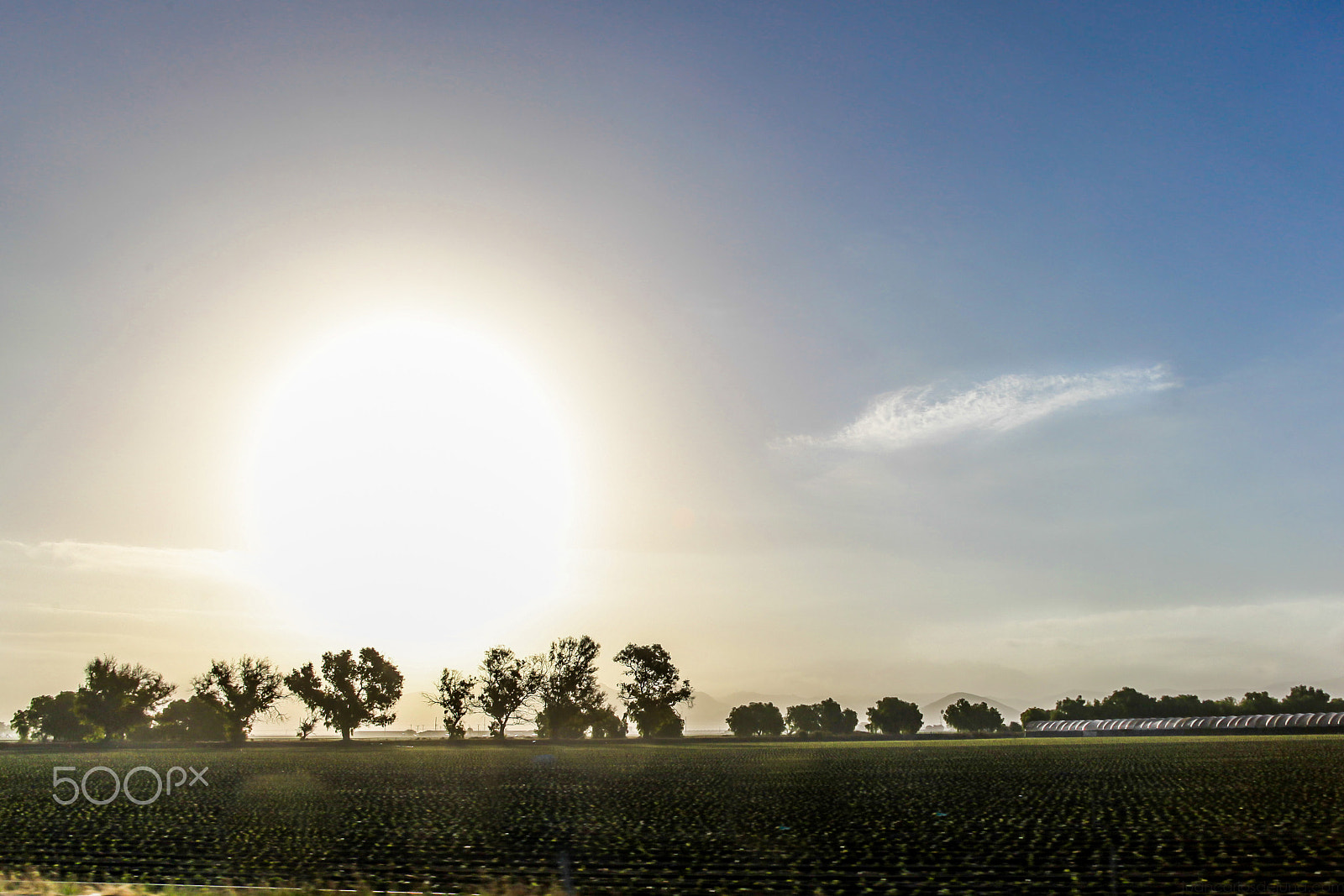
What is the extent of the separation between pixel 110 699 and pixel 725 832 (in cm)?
19739

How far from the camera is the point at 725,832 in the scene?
115ft

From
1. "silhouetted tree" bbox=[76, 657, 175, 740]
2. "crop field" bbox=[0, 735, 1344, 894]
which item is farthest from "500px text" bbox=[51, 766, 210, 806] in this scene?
"silhouetted tree" bbox=[76, 657, 175, 740]

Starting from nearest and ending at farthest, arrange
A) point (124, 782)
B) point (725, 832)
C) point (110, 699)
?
point (725, 832) < point (124, 782) < point (110, 699)

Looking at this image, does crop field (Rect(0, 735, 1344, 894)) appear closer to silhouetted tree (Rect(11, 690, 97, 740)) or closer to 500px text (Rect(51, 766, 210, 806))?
500px text (Rect(51, 766, 210, 806))

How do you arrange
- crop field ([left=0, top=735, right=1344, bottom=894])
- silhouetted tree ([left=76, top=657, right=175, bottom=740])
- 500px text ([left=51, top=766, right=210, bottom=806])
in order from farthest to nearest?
silhouetted tree ([left=76, top=657, right=175, bottom=740]) < 500px text ([left=51, top=766, right=210, bottom=806]) < crop field ([left=0, top=735, right=1344, bottom=894])

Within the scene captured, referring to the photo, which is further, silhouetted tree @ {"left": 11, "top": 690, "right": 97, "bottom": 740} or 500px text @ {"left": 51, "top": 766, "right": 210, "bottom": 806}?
silhouetted tree @ {"left": 11, "top": 690, "right": 97, "bottom": 740}

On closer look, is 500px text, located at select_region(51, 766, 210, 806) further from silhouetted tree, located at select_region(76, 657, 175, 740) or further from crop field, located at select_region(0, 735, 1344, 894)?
silhouetted tree, located at select_region(76, 657, 175, 740)

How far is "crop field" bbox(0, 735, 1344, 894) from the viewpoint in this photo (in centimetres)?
2489

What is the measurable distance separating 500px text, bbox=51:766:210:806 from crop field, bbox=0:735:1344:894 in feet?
2.81

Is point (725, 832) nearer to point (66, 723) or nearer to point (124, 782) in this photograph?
point (124, 782)

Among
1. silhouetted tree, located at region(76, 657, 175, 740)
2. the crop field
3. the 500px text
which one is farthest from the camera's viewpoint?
silhouetted tree, located at region(76, 657, 175, 740)

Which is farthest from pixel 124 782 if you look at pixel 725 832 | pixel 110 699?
pixel 110 699

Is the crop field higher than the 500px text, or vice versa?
the 500px text

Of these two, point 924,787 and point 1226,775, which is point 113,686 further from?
point 1226,775
